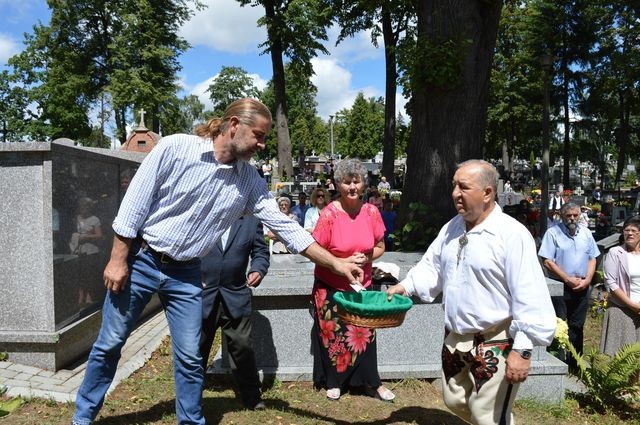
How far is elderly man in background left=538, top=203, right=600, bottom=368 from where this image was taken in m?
6.30

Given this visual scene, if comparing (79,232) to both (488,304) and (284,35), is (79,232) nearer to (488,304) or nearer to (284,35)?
(488,304)

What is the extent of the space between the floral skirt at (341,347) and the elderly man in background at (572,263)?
2.66 m

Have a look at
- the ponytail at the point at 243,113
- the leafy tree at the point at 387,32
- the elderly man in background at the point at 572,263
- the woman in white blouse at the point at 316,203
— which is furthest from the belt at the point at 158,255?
the leafy tree at the point at 387,32

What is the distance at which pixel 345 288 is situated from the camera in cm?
455

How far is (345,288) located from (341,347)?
53 centimetres

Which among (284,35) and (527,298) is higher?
(284,35)

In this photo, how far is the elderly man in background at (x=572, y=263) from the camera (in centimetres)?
630

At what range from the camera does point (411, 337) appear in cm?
519

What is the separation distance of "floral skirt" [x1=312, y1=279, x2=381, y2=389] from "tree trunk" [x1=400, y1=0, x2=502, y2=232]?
305 cm

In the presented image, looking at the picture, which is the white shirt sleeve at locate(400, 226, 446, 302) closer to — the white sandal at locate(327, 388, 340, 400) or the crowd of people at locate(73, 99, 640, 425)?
the crowd of people at locate(73, 99, 640, 425)

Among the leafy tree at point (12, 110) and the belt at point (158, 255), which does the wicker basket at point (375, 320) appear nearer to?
the belt at point (158, 255)

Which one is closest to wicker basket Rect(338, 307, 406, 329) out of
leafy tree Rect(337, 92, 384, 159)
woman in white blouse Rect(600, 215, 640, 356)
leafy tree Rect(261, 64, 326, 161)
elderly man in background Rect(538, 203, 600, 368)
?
woman in white blouse Rect(600, 215, 640, 356)

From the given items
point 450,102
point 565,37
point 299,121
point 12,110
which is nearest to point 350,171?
point 450,102

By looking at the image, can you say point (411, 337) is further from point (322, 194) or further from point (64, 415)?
point (322, 194)
